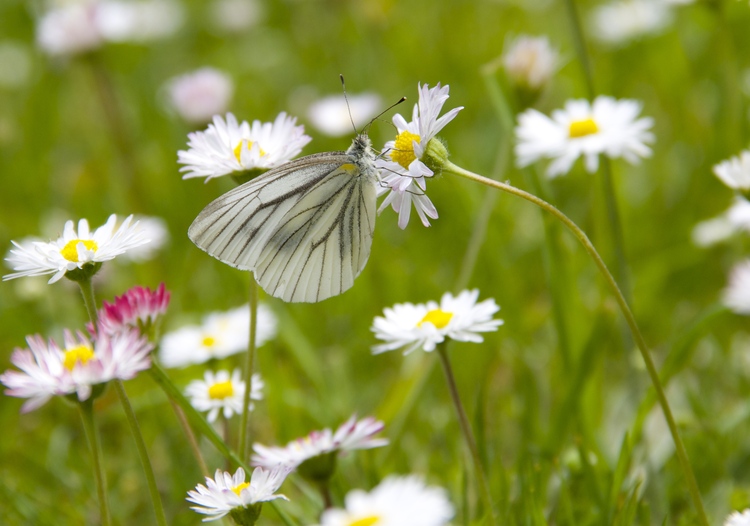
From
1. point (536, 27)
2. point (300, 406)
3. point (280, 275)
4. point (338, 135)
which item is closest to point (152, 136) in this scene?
point (338, 135)

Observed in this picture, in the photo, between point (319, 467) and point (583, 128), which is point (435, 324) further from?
point (583, 128)

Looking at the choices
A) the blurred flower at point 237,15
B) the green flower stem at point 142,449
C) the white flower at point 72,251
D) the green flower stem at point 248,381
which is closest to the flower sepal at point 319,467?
the green flower stem at point 248,381

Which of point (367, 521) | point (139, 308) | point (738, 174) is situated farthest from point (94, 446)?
point (738, 174)

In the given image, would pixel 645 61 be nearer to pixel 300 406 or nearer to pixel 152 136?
pixel 152 136

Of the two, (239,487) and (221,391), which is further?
(221,391)

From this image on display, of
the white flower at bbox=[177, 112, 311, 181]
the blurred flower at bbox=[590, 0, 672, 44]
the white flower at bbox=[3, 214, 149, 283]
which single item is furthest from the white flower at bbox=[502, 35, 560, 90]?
the blurred flower at bbox=[590, 0, 672, 44]

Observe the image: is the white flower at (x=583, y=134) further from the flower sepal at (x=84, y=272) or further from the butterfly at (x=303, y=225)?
the flower sepal at (x=84, y=272)

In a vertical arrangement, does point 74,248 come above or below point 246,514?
above
